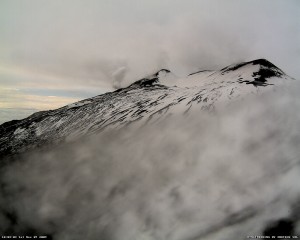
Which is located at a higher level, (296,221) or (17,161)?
(17,161)

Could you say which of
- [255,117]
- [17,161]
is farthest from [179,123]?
[17,161]

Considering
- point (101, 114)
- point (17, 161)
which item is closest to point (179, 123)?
point (101, 114)

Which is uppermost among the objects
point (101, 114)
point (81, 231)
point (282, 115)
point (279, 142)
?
point (101, 114)

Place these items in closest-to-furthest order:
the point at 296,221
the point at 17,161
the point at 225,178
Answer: the point at 296,221
the point at 225,178
the point at 17,161

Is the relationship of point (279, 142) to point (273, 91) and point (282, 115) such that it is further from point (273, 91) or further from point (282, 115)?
point (273, 91)

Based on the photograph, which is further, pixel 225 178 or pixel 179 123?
pixel 179 123

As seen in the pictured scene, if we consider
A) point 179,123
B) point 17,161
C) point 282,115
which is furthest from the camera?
point 17,161
